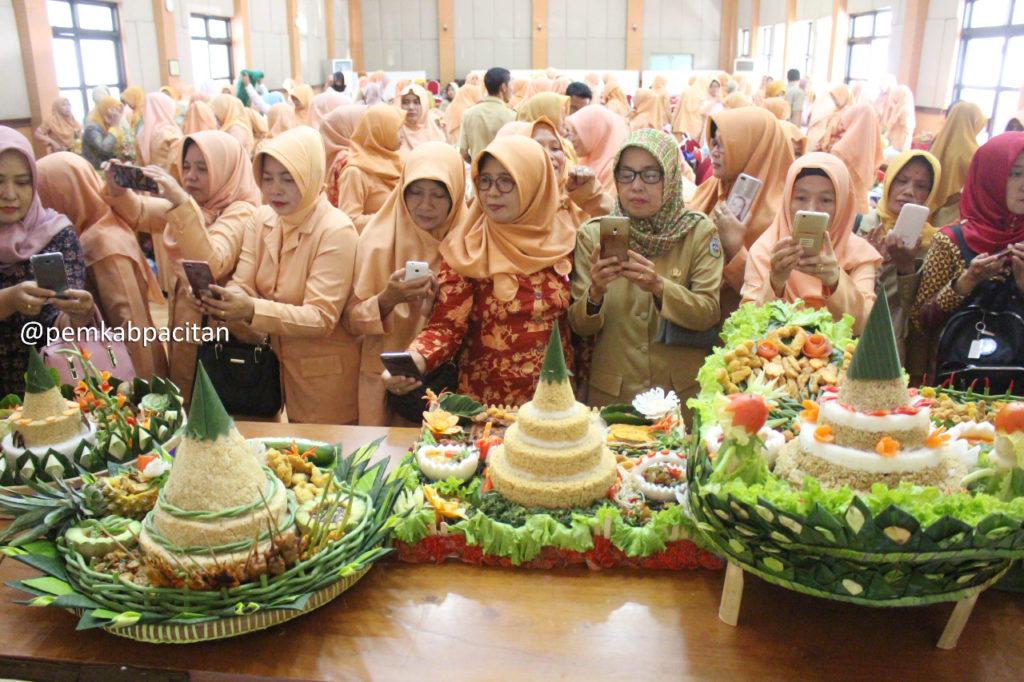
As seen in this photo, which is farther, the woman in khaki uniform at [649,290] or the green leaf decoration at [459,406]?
the woman in khaki uniform at [649,290]

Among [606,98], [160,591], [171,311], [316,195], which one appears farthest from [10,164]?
[606,98]

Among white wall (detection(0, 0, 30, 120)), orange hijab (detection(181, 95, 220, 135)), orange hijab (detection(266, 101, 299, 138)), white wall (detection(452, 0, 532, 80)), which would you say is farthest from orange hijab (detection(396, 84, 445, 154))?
white wall (detection(452, 0, 532, 80))

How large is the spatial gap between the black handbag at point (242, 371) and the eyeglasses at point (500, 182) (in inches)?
39.7

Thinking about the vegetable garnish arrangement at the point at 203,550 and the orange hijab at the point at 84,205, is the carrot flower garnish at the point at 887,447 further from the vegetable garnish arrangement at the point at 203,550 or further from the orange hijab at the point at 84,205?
the orange hijab at the point at 84,205

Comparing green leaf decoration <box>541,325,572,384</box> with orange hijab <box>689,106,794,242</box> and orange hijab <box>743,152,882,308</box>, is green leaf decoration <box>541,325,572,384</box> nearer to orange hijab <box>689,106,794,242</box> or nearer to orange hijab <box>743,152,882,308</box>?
orange hijab <box>743,152,882,308</box>

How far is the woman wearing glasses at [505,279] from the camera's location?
239 centimetres

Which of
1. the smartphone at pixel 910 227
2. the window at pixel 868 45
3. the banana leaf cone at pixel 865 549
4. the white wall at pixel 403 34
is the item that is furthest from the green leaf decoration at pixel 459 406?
the white wall at pixel 403 34

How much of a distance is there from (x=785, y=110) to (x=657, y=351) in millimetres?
7452

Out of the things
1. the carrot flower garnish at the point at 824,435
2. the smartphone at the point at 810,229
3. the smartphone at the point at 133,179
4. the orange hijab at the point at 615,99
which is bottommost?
the carrot flower garnish at the point at 824,435

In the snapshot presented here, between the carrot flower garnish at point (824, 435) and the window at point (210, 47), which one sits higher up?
the window at point (210, 47)

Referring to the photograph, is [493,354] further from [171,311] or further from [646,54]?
[646,54]

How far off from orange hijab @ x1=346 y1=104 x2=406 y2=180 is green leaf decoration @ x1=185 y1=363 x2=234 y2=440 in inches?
113

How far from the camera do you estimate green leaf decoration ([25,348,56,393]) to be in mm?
1747

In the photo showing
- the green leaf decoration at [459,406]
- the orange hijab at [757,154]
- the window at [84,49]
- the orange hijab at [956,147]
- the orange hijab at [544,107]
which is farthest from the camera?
the window at [84,49]
